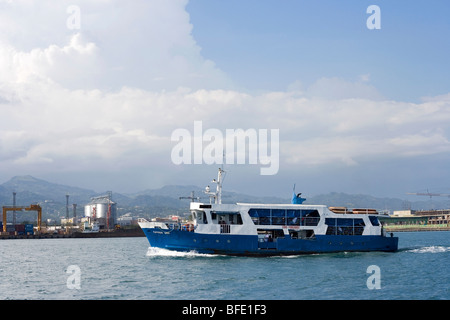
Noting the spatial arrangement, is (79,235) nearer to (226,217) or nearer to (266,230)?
(226,217)

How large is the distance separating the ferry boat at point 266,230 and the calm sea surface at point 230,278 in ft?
4.07

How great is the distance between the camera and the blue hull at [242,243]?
4112 cm

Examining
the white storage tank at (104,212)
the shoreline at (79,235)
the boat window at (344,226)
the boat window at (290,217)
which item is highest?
the boat window at (290,217)

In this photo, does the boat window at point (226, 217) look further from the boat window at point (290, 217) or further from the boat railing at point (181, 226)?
the boat railing at point (181, 226)

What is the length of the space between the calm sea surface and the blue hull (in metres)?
0.83

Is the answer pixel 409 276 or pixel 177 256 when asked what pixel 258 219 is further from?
pixel 409 276

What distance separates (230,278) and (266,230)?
13.6 m

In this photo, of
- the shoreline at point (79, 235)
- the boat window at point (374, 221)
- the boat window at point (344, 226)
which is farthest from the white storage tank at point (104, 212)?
the boat window at point (374, 221)

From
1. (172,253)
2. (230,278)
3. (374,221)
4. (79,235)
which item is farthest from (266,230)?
(79,235)

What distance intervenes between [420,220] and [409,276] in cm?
14477

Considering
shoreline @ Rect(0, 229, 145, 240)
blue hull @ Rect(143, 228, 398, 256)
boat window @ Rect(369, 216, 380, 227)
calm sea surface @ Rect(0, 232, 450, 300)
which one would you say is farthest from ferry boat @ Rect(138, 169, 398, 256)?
shoreline @ Rect(0, 229, 145, 240)

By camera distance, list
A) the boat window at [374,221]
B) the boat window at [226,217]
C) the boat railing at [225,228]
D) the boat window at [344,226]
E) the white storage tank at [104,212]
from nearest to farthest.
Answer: the boat railing at [225,228], the boat window at [226,217], the boat window at [344,226], the boat window at [374,221], the white storage tank at [104,212]

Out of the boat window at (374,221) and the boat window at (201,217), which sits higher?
the boat window at (201,217)

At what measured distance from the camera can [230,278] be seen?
3020 centimetres
